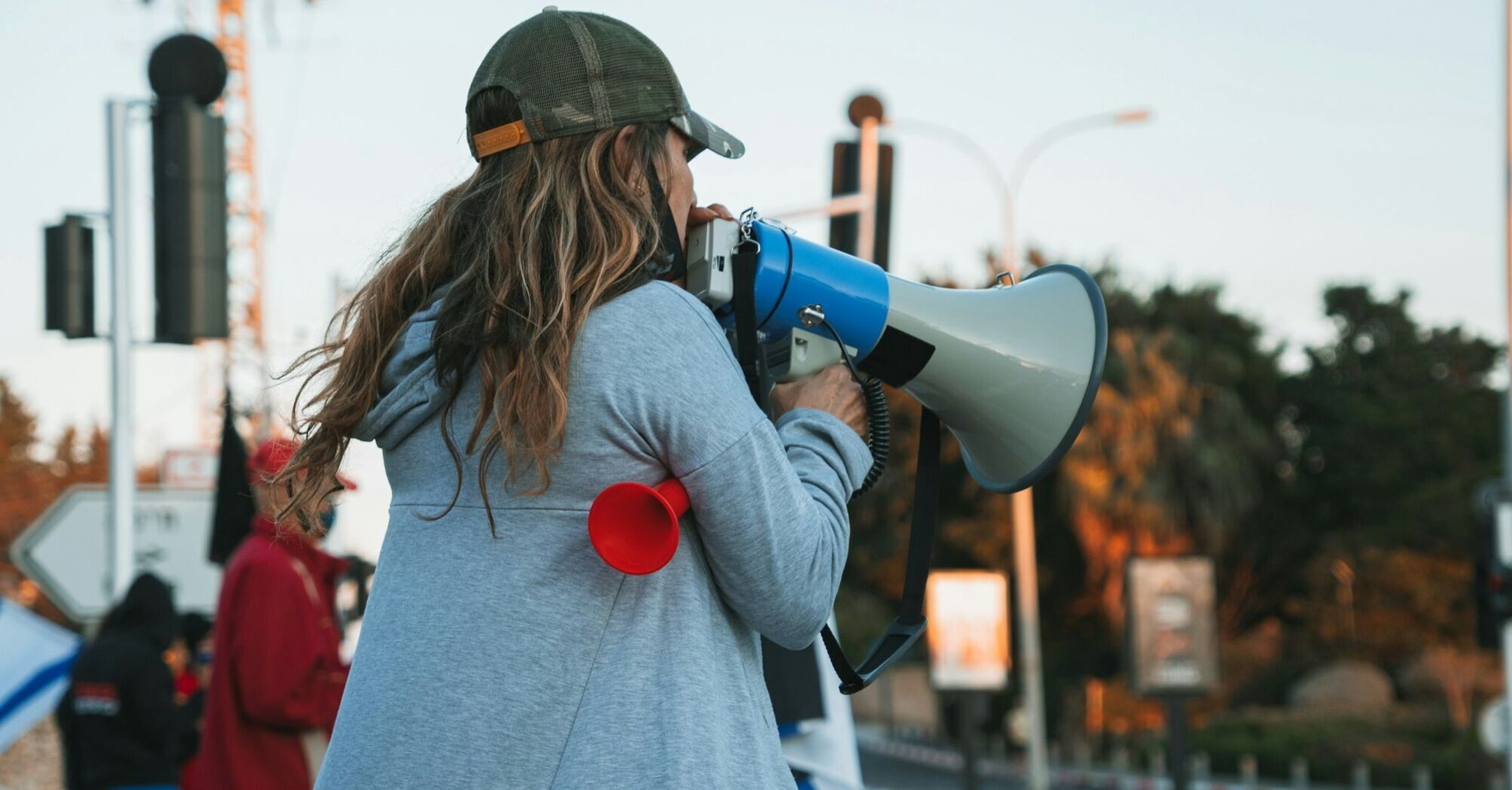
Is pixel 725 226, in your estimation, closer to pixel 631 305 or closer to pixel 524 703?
pixel 631 305

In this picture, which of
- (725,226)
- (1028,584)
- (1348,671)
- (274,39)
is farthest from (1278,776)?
(725,226)

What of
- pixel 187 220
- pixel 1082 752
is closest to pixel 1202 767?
pixel 1082 752

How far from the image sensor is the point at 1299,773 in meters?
27.0

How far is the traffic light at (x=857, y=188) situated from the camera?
10.5m

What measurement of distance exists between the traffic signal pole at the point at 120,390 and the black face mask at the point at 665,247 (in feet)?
19.4

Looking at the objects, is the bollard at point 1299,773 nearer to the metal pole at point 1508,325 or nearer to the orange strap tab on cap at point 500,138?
the metal pole at point 1508,325

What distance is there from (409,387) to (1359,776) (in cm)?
2658

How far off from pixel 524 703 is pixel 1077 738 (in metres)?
35.8

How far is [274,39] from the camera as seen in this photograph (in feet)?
96.7

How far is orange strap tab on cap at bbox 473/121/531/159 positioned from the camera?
70.7 inches

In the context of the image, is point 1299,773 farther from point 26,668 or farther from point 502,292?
point 502,292

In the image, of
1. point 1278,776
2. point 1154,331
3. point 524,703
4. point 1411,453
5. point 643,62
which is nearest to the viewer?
point 524,703

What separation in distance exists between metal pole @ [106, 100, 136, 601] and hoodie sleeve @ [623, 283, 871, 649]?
19.9ft

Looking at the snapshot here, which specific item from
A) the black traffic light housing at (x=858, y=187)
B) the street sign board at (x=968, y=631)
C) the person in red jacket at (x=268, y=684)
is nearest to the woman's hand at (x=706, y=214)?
the person in red jacket at (x=268, y=684)
